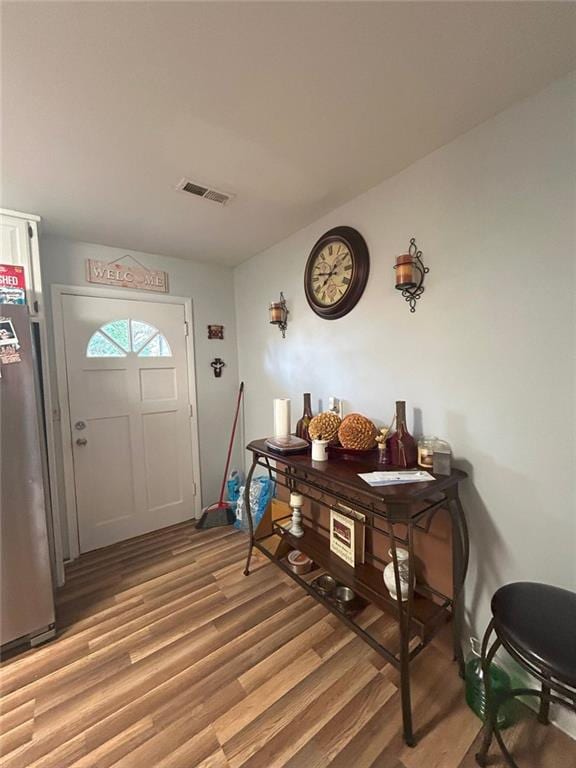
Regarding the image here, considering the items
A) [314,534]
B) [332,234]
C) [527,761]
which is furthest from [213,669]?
[332,234]

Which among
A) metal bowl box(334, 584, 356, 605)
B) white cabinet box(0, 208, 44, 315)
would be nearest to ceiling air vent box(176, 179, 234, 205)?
white cabinet box(0, 208, 44, 315)

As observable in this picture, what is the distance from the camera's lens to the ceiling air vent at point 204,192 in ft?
5.24

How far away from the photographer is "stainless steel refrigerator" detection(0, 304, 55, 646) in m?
1.47

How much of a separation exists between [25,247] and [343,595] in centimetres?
284

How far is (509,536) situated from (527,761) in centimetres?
71

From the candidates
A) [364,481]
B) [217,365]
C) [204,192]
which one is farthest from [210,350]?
[364,481]

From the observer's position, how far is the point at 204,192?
1.67m

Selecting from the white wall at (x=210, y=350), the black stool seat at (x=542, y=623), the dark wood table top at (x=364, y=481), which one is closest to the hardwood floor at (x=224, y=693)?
the black stool seat at (x=542, y=623)

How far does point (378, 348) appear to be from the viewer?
1732mm

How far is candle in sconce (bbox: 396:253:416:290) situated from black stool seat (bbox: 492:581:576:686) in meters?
1.31

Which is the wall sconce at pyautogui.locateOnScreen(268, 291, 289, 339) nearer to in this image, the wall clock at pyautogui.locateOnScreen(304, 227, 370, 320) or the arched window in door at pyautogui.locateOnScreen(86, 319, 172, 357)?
the wall clock at pyautogui.locateOnScreen(304, 227, 370, 320)

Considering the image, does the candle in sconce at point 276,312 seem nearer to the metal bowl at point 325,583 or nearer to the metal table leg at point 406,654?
the metal table leg at point 406,654

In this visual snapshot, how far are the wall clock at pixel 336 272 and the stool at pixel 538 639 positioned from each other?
1528 mm

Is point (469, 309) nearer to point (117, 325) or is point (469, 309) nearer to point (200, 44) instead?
point (200, 44)
